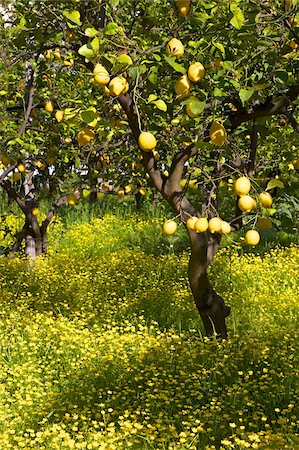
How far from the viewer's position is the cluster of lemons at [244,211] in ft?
10.0

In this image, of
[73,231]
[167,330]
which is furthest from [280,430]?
[73,231]

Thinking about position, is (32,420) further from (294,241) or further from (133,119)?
(294,241)

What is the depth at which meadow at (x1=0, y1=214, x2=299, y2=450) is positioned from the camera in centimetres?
414

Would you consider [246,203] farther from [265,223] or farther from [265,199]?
[265,223]

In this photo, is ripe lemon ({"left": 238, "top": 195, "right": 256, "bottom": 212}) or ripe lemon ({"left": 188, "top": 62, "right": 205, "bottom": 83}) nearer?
ripe lemon ({"left": 238, "top": 195, "right": 256, "bottom": 212})

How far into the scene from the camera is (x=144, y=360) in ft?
17.7

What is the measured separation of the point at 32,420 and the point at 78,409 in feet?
1.31

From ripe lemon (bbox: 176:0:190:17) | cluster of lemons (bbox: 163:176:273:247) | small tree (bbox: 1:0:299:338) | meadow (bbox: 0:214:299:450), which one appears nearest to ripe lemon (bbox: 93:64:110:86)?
small tree (bbox: 1:0:299:338)

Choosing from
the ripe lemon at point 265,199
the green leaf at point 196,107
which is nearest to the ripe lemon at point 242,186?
the ripe lemon at point 265,199

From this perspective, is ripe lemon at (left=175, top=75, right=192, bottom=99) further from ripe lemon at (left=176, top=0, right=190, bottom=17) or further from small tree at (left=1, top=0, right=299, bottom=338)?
ripe lemon at (left=176, top=0, right=190, bottom=17)

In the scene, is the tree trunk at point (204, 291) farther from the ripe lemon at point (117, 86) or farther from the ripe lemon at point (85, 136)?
the ripe lemon at point (117, 86)

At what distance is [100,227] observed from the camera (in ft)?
39.7

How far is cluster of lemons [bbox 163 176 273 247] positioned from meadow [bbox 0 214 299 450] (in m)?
1.40

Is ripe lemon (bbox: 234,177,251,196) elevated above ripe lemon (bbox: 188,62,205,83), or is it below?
below
